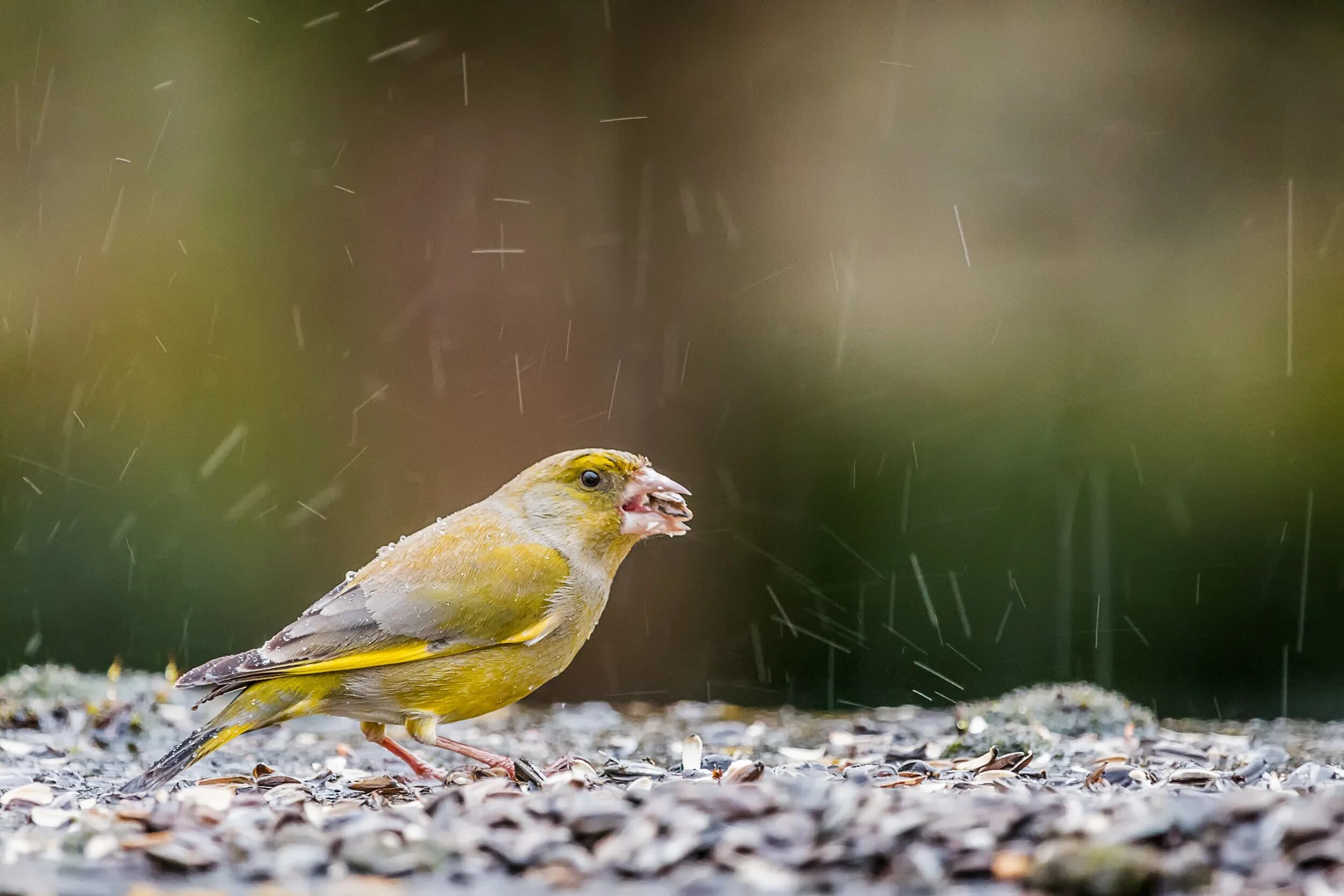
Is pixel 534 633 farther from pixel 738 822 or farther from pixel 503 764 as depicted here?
pixel 738 822

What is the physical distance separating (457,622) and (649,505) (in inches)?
26.7

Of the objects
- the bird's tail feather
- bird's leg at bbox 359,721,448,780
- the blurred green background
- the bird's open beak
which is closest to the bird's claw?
bird's leg at bbox 359,721,448,780

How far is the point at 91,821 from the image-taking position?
2461mm

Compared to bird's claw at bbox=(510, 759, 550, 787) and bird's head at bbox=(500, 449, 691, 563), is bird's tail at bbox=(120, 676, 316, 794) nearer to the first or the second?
bird's claw at bbox=(510, 759, 550, 787)

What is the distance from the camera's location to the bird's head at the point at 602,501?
3.96 m

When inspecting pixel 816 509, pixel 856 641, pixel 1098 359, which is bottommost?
pixel 856 641

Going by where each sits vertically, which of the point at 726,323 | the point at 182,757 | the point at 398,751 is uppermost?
the point at 726,323

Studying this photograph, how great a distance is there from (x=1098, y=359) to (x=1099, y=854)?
5.20 m

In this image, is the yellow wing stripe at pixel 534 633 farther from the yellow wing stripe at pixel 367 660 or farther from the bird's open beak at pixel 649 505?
the bird's open beak at pixel 649 505

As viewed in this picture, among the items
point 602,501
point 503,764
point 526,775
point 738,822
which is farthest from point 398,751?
point 738,822

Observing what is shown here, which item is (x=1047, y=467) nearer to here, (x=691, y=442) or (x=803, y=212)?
(x=691, y=442)

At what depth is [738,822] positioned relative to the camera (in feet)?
7.37

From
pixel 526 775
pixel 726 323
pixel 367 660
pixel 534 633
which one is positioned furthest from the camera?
pixel 726 323

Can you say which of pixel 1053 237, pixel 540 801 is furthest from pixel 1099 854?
pixel 1053 237
